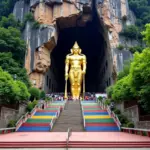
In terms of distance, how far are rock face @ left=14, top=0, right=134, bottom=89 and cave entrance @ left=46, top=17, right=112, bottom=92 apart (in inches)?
222

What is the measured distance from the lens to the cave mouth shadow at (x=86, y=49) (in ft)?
124

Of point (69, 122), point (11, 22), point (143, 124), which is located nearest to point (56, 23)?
point (11, 22)

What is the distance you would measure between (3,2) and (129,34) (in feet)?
74.2

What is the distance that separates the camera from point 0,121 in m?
12.3

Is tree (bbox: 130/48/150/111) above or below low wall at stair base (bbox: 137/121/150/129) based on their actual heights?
above

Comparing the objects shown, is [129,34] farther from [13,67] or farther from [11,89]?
[11,89]

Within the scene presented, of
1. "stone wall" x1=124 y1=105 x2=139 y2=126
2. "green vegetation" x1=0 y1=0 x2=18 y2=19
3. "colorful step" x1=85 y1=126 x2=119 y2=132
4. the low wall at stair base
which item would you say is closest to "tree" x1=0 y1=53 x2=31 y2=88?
"colorful step" x1=85 y1=126 x2=119 y2=132

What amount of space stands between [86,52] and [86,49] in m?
0.69

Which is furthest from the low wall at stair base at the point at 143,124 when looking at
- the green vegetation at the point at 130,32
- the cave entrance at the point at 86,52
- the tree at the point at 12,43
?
the cave entrance at the point at 86,52

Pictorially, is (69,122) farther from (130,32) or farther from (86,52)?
(86,52)

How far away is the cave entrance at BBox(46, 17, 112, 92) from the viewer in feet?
123

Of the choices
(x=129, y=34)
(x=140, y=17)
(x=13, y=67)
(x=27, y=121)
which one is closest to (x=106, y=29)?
(x=129, y=34)

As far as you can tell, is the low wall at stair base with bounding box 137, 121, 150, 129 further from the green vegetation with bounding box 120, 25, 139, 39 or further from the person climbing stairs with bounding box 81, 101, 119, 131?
the green vegetation with bounding box 120, 25, 139, 39

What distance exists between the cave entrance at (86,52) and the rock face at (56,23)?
18.5 feet
